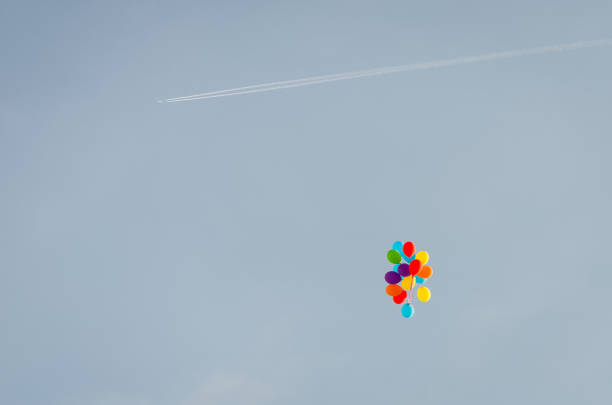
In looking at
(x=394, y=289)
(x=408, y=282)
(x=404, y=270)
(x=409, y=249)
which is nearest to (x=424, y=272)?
(x=408, y=282)

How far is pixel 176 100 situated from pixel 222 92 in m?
2.41

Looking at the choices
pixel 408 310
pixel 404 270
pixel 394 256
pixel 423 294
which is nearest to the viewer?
pixel 404 270

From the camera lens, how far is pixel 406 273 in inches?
1089

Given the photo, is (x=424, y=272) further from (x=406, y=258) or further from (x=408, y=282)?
(x=406, y=258)

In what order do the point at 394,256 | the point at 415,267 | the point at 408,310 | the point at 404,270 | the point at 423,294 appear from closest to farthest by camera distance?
the point at 415,267
the point at 404,270
the point at 408,310
the point at 394,256
the point at 423,294

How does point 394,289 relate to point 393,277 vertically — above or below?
below

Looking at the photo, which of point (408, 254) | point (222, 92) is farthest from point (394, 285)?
point (222, 92)

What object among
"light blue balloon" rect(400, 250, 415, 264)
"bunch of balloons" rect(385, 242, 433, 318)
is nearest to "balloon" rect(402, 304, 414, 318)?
"bunch of balloons" rect(385, 242, 433, 318)

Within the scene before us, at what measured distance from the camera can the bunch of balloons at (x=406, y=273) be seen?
27.7 meters

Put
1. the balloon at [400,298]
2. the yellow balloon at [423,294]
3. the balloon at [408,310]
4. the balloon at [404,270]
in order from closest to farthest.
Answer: the balloon at [404,270], the balloon at [408,310], the balloon at [400,298], the yellow balloon at [423,294]

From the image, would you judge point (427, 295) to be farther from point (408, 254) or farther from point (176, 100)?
point (176, 100)

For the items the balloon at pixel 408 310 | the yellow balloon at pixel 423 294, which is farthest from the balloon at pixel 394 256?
the balloon at pixel 408 310

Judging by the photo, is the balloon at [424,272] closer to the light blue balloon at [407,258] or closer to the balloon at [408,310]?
the light blue balloon at [407,258]

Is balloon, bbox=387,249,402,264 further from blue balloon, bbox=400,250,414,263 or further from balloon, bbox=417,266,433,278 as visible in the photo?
balloon, bbox=417,266,433,278
